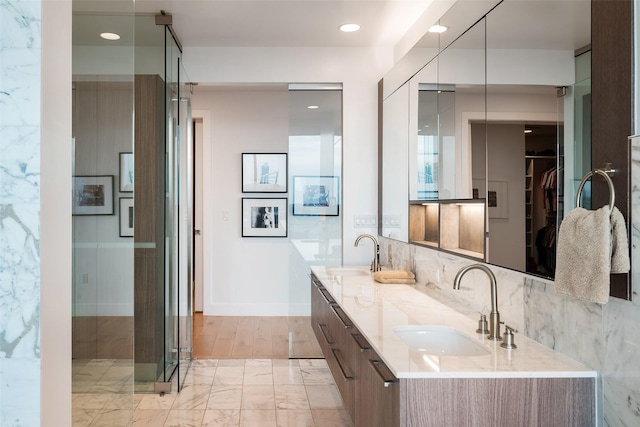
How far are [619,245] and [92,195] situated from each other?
5.54ft

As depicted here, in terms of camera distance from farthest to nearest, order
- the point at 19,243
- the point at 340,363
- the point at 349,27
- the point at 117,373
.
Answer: the point at 349,27, the point at 340,363, the point at 117,373, the point at 19,243

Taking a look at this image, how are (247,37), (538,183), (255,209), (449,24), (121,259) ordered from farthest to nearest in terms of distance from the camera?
1. (255,209)
2. (247,37)
3. (449,24)
4. (121,259)
5. (538,183)

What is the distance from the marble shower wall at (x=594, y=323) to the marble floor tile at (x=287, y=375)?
5.76 feet

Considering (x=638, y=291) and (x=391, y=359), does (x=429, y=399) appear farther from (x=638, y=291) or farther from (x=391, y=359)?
(x=638, y=291)

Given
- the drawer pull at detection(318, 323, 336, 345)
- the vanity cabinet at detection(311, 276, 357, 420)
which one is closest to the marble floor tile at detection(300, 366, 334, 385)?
the vanity cabinet at detection(311, 276, 357, 420)

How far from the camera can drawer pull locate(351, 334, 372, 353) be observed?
74.8 inches

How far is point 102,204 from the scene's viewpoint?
185 cm

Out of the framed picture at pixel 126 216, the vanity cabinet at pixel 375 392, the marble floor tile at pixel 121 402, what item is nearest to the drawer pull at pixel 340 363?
the vanity cabinet at pixel 375 392

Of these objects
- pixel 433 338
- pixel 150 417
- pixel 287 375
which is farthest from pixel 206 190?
pixel 433 338

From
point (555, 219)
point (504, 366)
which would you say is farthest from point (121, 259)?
point (555, 219)

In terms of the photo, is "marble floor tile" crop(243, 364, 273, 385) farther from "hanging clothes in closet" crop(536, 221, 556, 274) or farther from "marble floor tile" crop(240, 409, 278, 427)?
"hanging clothes in closet" crop(536, 221, 556, 274)

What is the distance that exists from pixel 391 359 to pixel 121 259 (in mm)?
1246

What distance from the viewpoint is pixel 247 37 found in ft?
12.6

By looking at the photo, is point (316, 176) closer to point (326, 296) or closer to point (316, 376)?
point (326, 296)
